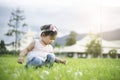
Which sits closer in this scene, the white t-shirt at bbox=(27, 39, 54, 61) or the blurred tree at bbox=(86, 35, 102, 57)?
the white t-shirt at bbox=(27, 39, 54, 61)

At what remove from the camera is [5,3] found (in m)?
4.09

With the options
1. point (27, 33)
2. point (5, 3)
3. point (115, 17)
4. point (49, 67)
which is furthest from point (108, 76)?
point (27, 33)

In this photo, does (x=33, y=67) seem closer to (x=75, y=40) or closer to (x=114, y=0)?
(x=114, y=0)

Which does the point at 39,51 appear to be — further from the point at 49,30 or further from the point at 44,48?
the point at 49,30

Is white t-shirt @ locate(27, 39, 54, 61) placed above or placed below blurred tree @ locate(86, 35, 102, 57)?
above

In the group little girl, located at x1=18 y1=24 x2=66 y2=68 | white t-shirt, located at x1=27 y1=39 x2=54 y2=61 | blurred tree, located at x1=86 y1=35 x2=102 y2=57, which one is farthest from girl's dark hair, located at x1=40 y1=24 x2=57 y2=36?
blurred tree, located at x1=86 y1=35 x2=102 y2=57

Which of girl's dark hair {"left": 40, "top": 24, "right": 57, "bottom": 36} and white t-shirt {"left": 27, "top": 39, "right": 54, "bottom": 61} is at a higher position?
girl's dark hair {"left": 40, "top": 24, "right": 57, "bottom": 36}

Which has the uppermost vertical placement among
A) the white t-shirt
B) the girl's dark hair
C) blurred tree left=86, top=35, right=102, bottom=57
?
the girl's dark hair

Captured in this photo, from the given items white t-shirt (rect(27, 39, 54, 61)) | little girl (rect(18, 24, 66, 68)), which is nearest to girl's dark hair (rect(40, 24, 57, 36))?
little girl (rect(18, 24, 66, 68))

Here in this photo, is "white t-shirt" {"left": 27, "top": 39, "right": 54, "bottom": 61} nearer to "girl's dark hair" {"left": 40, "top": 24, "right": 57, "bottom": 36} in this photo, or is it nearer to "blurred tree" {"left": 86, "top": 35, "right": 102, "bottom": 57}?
"girl's dark hair" {"left": 40, "top": 24, "right": 57, "bottom": 36}

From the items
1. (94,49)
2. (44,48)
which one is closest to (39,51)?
(44,48)

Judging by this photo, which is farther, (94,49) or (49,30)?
(94,49)

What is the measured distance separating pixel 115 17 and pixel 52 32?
121 inches

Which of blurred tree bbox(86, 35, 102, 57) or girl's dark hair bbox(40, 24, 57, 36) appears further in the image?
blurred tree bbox(86, 35, 102, 57)
